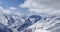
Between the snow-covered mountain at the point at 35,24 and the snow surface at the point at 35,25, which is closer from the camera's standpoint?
the snow-covered mountain at the point at 35,24

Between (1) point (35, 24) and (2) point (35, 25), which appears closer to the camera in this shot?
(2) point (35, 25)

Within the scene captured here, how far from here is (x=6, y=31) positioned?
16.9 m

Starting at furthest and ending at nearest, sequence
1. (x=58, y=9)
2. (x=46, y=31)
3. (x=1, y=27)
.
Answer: (x=1, y=27) → (x=46, y=31) → (x=58, y=9)

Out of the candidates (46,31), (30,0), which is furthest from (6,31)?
(30,0)

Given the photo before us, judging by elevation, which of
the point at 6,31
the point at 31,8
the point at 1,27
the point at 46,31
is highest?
the point at 1,27

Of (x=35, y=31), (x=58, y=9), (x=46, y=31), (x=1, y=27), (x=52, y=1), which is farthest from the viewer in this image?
(x=1, y=27)

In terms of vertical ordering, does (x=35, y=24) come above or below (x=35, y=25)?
above

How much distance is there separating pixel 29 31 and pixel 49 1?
39.5ft

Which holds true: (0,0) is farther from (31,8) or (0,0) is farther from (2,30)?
(2,30)

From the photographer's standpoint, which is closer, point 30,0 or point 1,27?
point 30,0

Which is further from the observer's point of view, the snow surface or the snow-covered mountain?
the snow surface

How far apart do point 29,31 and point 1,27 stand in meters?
3.60

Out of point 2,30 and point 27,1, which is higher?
point 2,30

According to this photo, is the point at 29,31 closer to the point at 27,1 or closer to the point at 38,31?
the point at 38,31
